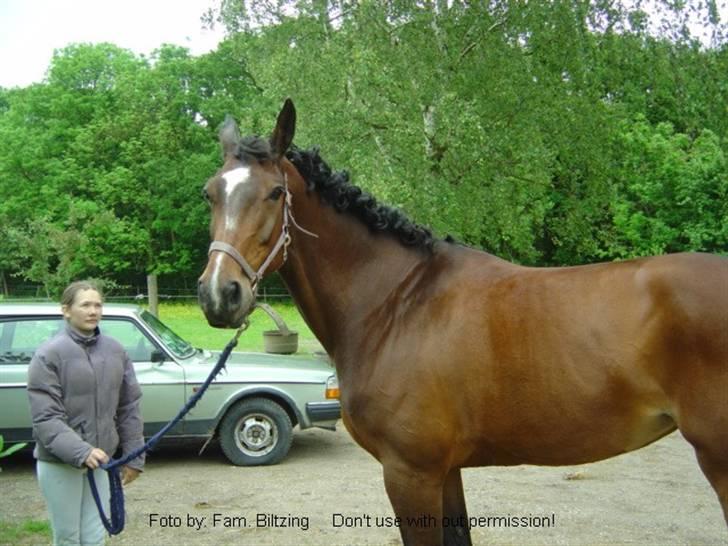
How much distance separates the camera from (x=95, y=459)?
3.03 meters

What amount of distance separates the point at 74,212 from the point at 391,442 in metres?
25.1

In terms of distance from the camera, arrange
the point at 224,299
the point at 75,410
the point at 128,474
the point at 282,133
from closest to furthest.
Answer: the point at 224,299 < the point at 282,133 < the point at 75,410 < the point at 128,474

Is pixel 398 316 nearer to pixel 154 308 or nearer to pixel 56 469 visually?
pixel 56 469

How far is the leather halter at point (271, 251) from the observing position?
266 centimetres

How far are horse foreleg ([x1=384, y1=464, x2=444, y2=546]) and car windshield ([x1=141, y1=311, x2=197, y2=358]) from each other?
4.77 meters

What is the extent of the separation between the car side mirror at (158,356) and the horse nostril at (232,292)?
187 inches

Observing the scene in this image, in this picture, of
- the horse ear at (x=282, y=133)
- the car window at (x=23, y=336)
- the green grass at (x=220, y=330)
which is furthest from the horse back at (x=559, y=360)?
the green grass at (x=220, y=330)

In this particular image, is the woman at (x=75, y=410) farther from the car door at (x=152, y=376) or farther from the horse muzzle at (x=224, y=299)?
the car door at (x=152, y=376)

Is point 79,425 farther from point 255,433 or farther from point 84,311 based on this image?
point 255,433

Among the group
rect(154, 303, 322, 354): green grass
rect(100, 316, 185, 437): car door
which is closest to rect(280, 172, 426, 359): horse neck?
rect(100, 316, 185, 437): car door

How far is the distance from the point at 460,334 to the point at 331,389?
451 centimetres

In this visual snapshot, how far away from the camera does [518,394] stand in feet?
9.02

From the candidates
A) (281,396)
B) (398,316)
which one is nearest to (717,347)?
(398,316)

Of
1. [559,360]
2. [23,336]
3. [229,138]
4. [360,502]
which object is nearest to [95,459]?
[229,138]
